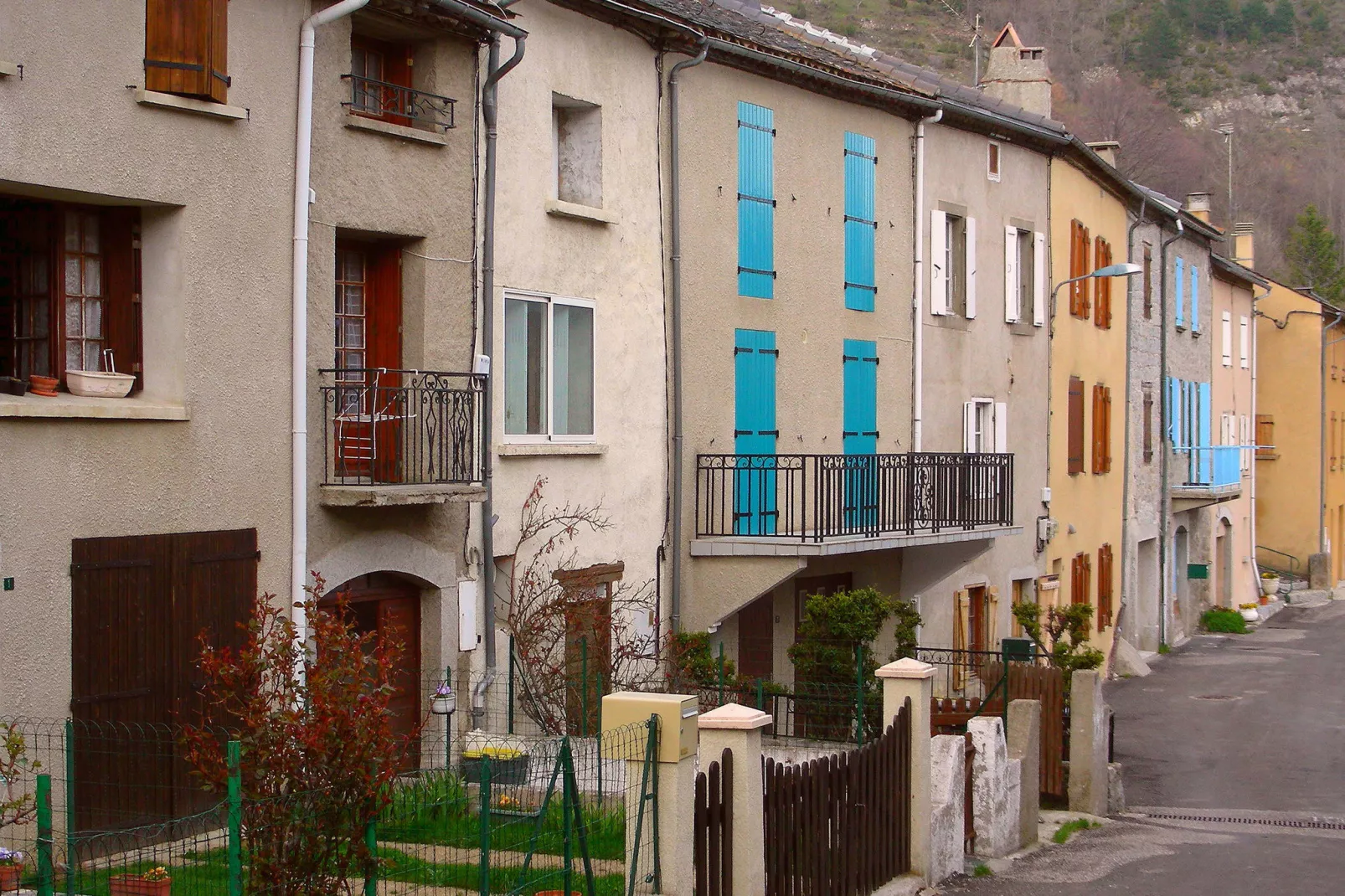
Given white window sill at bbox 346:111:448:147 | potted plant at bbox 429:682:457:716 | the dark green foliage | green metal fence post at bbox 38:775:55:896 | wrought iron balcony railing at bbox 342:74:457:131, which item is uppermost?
the dark green foliage

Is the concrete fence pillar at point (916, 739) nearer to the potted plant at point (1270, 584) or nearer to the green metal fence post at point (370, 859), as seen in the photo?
the green metal fence post at point (370, 859)

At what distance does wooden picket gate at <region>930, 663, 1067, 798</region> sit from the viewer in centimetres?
1650

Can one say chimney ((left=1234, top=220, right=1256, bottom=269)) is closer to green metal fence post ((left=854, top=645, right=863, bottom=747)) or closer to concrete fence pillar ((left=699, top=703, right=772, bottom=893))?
green metal fence post ((left=854, top=645, right=863, bottom=747))

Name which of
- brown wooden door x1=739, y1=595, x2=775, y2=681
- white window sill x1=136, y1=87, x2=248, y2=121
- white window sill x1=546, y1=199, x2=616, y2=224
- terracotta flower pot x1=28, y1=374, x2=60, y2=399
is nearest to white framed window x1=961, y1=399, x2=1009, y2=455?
brown wooden door x1=739, y1=595, x2=775, y2=681

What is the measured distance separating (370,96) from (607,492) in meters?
4.67

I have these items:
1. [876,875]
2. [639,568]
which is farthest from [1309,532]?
[876,875]

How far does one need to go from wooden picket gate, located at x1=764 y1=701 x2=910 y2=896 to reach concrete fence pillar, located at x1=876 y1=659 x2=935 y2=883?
2.3 inches

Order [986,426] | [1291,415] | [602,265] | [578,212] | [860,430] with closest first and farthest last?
[578,212], [602,265], [860,430], [986,426], [1291,415]

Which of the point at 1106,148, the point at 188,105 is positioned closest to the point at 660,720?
the point at 188,105

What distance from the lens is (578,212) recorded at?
15.5 meters

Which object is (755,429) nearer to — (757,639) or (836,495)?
(836,495)

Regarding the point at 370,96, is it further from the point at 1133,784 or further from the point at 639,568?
the point at 1133,784

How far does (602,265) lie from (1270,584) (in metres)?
33.7

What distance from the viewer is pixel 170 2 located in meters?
11.0
